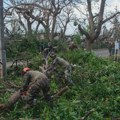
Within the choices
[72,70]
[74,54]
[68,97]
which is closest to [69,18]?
[74,54]

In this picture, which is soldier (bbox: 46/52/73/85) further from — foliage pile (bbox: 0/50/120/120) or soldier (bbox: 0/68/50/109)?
soldier (bbox: 0/68/50/109)

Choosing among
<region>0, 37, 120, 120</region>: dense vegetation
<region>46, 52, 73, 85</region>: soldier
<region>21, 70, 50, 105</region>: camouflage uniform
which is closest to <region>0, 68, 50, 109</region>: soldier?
<region>21, 70, 50, 105</region>: camouflage uniform

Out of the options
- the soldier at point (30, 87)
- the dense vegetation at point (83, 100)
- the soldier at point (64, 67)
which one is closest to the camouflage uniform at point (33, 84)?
the soldier at point (30, 87)

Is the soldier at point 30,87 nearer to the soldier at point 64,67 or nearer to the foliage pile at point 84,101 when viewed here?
the foliage pile at point 84,101

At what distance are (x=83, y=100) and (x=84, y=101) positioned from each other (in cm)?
22

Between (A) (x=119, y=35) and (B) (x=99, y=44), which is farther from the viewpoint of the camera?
(B) (x=99, y=44)

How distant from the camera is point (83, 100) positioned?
1259 cm

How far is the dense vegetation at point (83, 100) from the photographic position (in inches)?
418

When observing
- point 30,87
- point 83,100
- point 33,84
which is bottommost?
point 83,100

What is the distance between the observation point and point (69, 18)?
46656mm

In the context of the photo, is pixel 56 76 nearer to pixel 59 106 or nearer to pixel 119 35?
pixel 59 106

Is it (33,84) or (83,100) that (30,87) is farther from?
(83,100)

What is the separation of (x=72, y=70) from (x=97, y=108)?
5.10 meters

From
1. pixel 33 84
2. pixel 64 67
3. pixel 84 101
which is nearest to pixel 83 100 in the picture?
pixel 84 101
